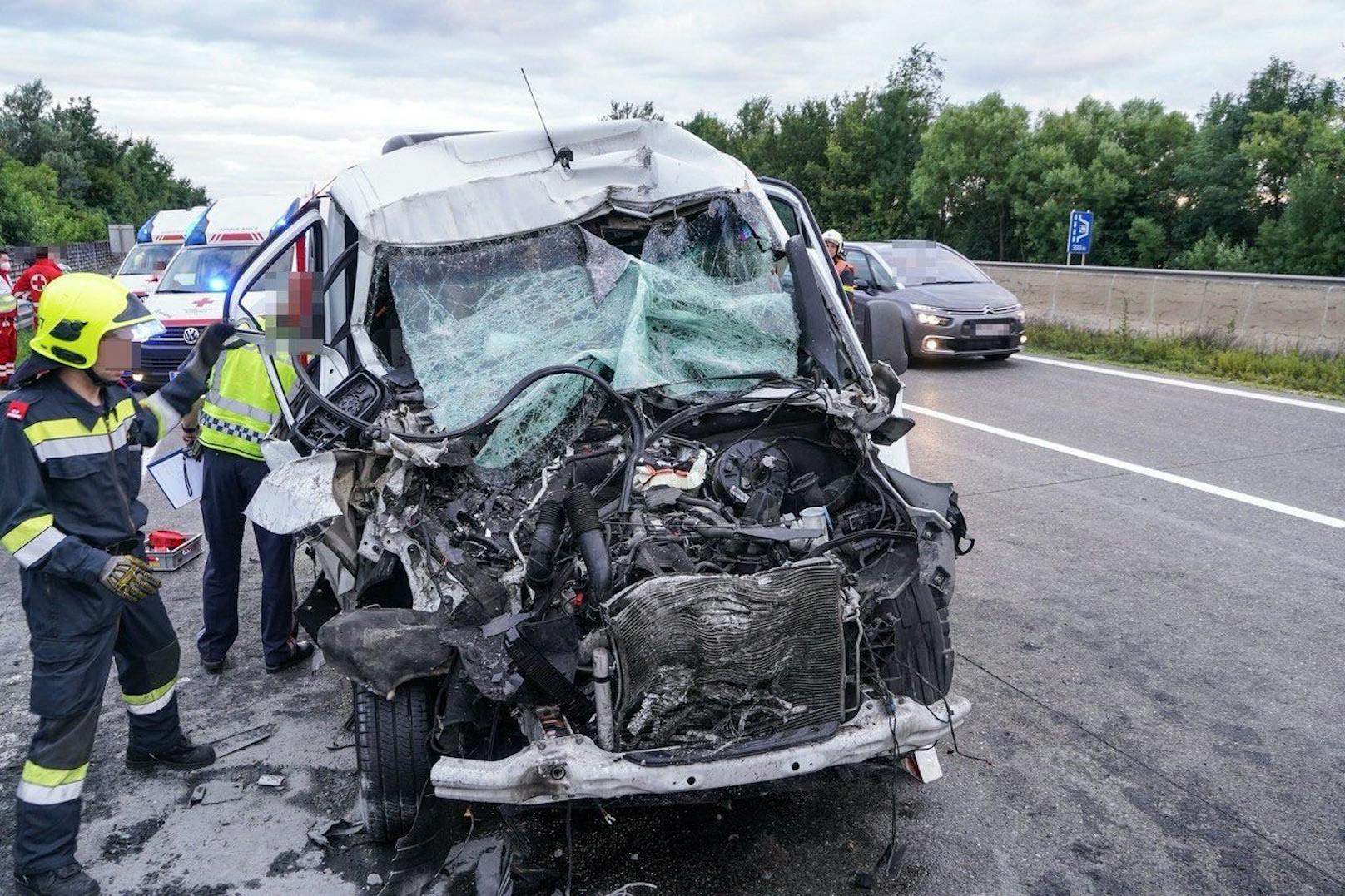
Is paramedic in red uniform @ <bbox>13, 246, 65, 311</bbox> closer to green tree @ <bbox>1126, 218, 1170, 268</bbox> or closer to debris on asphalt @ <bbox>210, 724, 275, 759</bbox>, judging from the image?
debris on asphalt @ <bbox>210, 724, 275, 759</bbox>

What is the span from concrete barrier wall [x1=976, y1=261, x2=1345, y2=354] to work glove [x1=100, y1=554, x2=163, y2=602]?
13.0 m

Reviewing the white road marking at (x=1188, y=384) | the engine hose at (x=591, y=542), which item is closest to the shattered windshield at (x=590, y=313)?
the engine hose at (x=591, y=542)

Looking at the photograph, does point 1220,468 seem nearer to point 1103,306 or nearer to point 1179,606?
point 1179,606

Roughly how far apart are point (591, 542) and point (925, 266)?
39.3 feet

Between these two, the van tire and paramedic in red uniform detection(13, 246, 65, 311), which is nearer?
the van tire

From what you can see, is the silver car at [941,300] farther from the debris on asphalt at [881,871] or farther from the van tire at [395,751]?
the van tire at [395,751]

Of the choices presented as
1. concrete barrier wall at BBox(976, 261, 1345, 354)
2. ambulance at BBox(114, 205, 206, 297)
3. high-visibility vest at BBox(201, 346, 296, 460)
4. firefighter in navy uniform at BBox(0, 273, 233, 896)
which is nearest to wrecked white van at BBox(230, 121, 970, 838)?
high-visibility vest at BBox(201, 346, 296, 460)

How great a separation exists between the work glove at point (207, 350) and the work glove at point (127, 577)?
842mm

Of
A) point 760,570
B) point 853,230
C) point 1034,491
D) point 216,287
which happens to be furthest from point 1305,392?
point 853,230

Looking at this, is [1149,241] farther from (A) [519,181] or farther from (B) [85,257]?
(B) [85,257]

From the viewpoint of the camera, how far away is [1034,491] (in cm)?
745

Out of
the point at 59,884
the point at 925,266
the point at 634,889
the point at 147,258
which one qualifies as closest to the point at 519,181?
the point at 634,889

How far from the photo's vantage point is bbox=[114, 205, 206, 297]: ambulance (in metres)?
14.7

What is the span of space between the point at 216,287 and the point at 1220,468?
36.9ft
